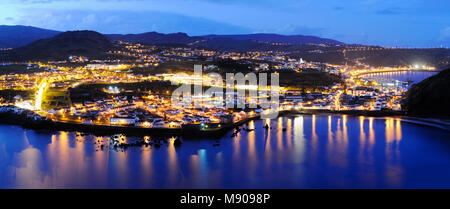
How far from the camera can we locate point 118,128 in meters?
7.41

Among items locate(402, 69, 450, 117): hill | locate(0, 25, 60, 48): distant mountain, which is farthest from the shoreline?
locate(0, 25, 60, 48): distant mountain

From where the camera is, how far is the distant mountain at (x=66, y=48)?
23.0 meters

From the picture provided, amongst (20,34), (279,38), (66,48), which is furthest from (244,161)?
(279,38)

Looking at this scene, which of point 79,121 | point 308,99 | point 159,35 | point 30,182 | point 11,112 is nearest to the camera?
point 30,182

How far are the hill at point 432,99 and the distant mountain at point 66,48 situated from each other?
20292mm

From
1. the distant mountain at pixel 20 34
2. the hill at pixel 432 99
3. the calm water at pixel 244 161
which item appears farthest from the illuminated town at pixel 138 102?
the distant mountain at pixel 20 34

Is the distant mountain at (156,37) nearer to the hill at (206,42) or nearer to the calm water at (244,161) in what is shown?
the hill at (206,42)

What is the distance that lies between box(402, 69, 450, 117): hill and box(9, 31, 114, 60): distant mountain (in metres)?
20.3

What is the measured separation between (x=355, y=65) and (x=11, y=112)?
28.2 metres

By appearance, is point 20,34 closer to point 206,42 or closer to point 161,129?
point 206,42

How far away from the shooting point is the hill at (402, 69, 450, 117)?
9594 mm

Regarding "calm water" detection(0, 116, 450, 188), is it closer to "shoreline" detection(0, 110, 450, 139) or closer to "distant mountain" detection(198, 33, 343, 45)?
"shoreline" detection(0, 110, 450, 139)
